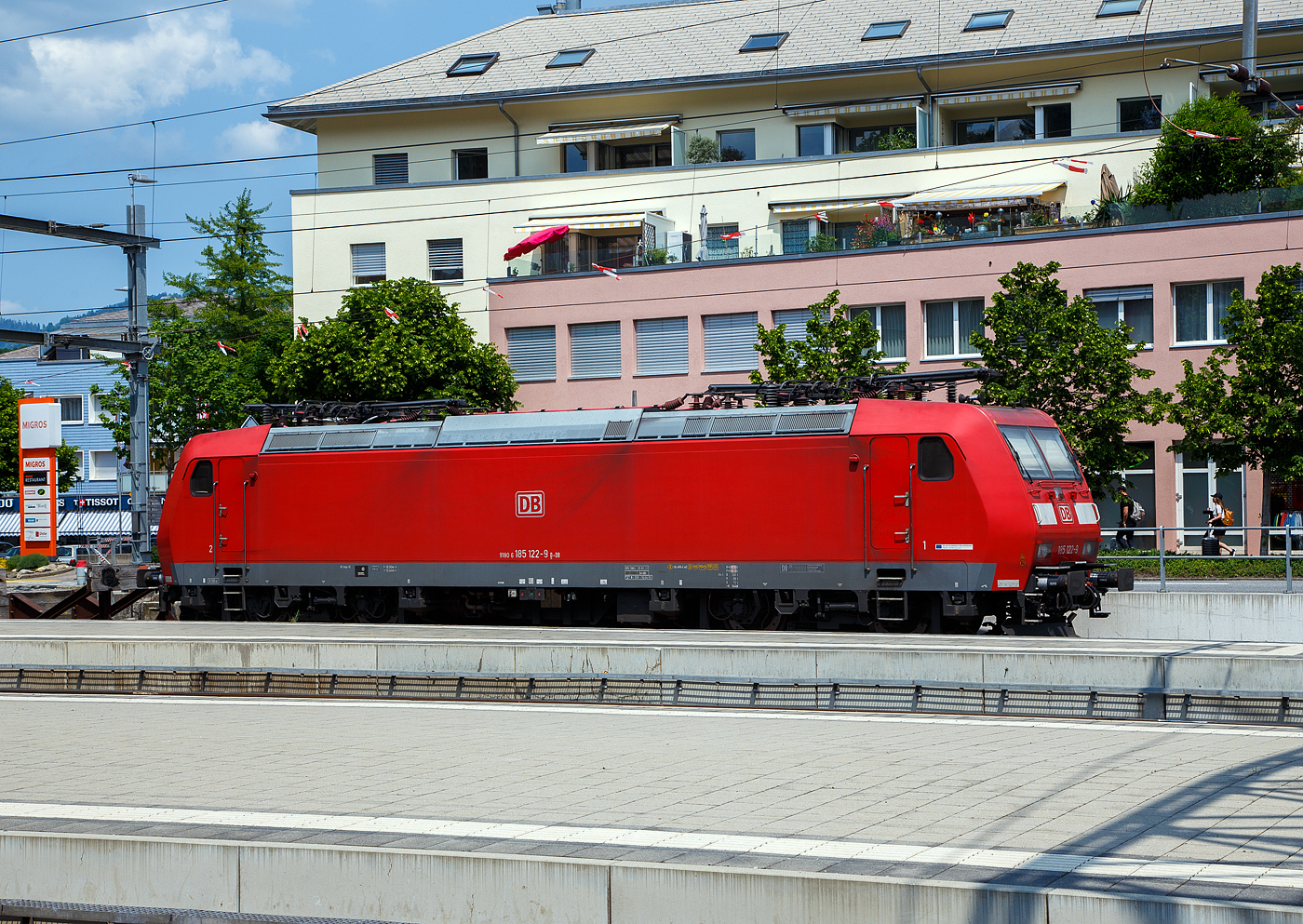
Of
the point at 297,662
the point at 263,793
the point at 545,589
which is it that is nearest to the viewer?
the point at 263,793

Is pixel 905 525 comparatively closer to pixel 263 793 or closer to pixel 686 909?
pixel 263 793

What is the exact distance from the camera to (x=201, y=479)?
76.5ft

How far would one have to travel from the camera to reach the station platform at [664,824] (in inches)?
219

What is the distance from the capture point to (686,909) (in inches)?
221

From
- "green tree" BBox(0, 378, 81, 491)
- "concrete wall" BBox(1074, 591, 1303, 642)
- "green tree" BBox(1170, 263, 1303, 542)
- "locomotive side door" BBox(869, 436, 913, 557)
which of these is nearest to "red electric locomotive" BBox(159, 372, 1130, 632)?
"locomotive side door" BBox(869, 436, 913, 557)

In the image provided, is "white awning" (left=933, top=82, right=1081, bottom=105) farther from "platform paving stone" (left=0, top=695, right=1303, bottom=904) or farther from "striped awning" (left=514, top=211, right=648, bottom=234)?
"platform paving stone" (left=0, top=695, right=1303, bottom=904)

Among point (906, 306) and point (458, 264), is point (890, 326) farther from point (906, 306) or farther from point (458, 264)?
point (458, 264)

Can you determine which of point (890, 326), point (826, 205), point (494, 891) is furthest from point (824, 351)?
point (494, 891)

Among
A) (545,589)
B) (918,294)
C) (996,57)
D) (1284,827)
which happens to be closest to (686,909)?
(1284,827)

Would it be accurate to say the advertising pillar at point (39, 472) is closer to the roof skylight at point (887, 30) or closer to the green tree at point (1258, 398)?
the green tree at point (1258, 398)

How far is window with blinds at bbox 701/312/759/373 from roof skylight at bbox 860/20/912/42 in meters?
10.7

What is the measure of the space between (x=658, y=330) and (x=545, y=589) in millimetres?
19543

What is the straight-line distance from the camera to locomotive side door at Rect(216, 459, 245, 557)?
22.9 m

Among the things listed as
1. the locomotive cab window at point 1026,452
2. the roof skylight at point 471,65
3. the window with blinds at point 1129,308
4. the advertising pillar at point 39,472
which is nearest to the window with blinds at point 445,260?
the roof skylight at point 471,65
